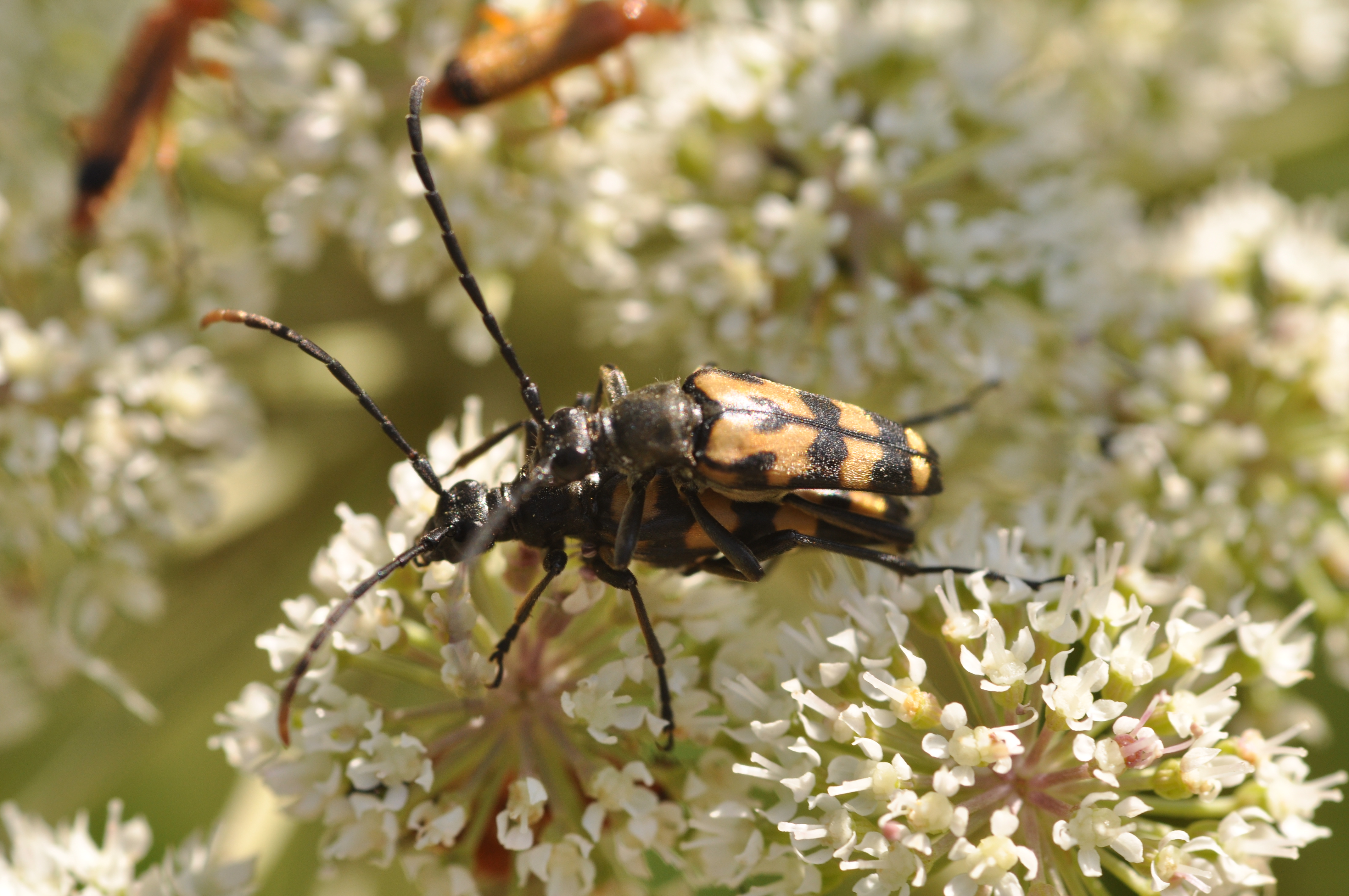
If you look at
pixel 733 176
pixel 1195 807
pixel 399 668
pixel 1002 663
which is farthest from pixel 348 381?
pixel 1195 807

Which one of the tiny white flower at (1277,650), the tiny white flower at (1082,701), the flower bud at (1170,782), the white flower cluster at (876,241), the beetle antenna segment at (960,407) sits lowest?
the flower bud at (1170,782)

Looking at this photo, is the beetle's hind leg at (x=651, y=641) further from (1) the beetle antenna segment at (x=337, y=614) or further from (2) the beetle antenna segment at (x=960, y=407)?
(2) the beetle antenna segment at (x=960, y=407)

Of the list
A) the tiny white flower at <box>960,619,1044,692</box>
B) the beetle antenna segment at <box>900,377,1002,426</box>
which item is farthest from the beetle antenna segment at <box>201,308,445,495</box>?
the beetle antenna segment at <box>900,377,1002,426</box>

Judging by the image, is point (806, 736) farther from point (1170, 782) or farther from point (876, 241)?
point (876, 241)

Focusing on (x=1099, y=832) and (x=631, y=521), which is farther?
(x=631, y=521)

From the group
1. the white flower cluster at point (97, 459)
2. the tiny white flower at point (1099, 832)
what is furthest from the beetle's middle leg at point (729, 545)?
the white flower cluster at point (97, 459)

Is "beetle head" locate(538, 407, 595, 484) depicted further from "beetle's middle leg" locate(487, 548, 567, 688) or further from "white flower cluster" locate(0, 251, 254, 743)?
"white flower cluster" locate(0, 251, 254, 743)

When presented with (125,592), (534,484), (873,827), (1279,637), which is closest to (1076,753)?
(873,827)
